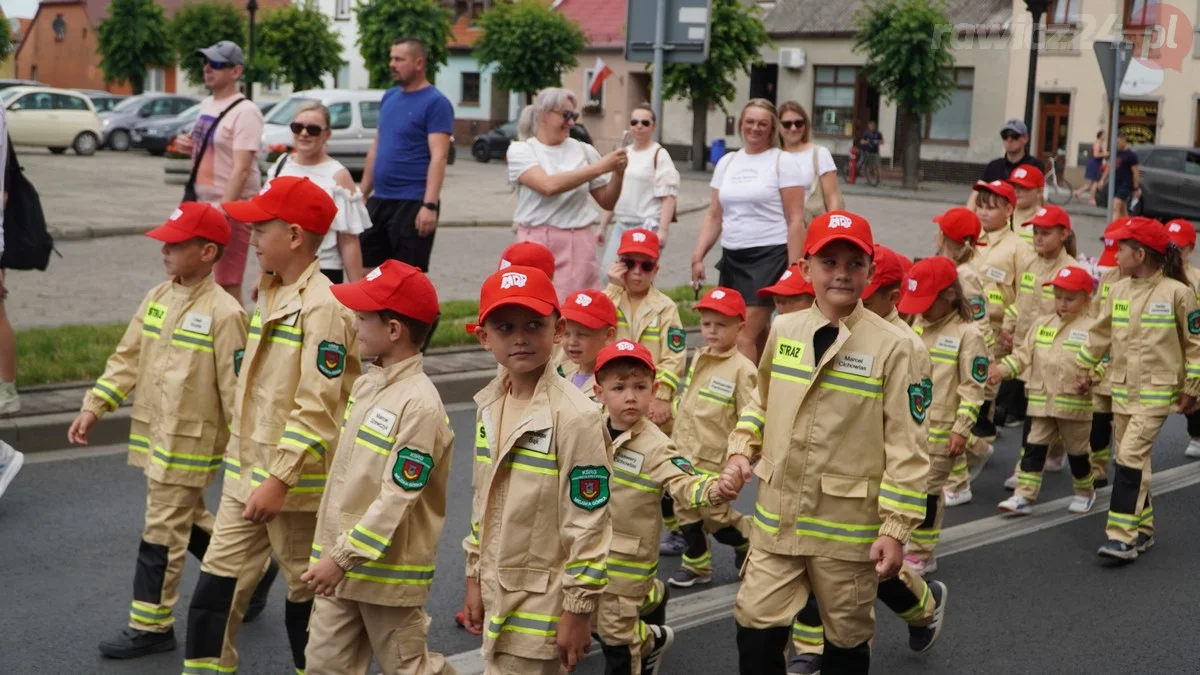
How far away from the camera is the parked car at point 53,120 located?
119ft

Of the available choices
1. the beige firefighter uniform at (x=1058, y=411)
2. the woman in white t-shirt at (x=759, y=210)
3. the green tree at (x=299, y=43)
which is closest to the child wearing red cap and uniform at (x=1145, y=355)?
the beige firefighter uniform at (x=1058, y=411)

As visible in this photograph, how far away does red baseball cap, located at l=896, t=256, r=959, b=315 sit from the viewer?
6777 millimetres

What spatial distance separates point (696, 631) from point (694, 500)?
1130mm

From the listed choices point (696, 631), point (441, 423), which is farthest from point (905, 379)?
point (696, 631)

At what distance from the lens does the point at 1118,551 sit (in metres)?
7.08

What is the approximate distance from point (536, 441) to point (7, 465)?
421cm

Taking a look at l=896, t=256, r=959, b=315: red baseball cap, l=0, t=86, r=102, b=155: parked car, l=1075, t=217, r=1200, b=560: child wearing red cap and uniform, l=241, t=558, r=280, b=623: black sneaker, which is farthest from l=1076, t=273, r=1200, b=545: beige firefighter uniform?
l=0, t=86, r=102, b=155: parked car

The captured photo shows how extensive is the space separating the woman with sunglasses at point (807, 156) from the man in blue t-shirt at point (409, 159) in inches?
84.9

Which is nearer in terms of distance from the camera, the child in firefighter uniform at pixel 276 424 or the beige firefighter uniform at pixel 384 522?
the beige firefighter uniform at pixel 384 522

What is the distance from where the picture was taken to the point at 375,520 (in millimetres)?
3988

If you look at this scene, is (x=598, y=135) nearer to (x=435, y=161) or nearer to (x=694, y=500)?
(x=435, y=161)

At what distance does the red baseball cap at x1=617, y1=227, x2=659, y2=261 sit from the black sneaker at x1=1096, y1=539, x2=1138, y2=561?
2723 mm

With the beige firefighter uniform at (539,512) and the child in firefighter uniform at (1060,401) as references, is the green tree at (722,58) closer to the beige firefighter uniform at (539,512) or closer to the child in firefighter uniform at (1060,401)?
the child in firefighter uniform at (1060,401)

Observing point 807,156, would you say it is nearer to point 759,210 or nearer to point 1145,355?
point 759,210
